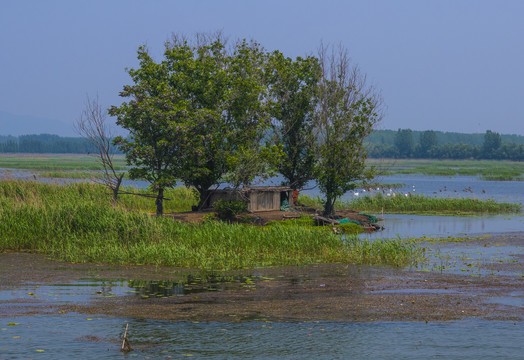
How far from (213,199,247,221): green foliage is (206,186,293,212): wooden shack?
177 centimetres

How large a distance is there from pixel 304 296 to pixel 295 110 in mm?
26360

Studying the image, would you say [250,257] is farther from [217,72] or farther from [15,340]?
[217,72]

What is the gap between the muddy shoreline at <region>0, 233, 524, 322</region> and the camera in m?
15.3

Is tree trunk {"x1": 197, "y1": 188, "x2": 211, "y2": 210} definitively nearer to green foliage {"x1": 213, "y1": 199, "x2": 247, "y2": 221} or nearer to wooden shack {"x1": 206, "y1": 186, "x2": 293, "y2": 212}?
wooden shack {"x1": 206, "y1": 186, "x2": 293, "y2": 212}

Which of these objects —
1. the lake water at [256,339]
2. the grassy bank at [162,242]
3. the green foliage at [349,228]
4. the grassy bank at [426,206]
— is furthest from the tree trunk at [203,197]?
the lake water at [256,339]

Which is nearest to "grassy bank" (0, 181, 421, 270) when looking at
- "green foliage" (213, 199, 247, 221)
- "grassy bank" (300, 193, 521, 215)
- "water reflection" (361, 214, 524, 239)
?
"green foliage" (213, 199, 247, 221)

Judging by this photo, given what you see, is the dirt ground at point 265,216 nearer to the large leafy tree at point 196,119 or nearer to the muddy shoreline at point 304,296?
the large leafy tree at point 196,119

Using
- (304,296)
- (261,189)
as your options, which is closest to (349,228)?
(261,189)

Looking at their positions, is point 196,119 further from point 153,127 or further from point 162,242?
point 162,242

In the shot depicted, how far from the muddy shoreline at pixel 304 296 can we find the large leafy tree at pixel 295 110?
20.2 m

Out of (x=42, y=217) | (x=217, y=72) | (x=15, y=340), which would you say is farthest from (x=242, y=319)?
(x=217, y=72)

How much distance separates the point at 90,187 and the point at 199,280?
67.9 feet

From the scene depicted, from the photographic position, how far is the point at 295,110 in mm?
42656

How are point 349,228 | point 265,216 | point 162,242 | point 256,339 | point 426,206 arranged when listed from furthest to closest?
point 426,206, point 265,216, point 349,228, point 162,242, point 256,339
